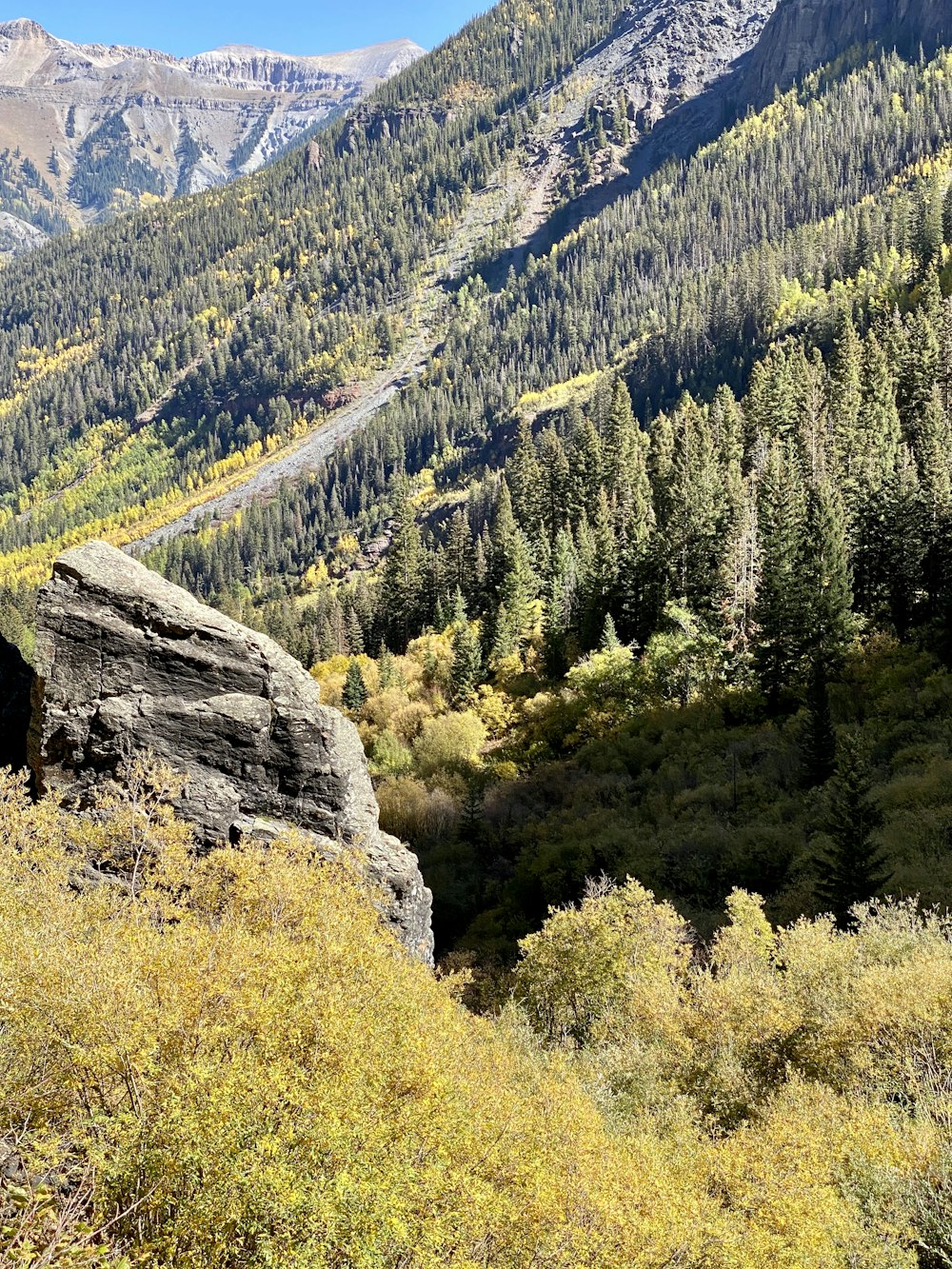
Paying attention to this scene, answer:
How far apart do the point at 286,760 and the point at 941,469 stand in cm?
5596

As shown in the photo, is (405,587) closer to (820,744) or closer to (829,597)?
(829,597)

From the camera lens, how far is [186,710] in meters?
28.8

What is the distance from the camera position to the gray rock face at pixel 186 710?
27.7 m

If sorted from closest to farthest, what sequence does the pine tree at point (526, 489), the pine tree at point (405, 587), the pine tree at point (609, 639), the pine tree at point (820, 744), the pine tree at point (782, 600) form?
1. the pine tree at point (820, 744)
2. the pine tree at point (782, 600)
3. the pine tree at point (609, 639)
4. the pine tree at point (526, 489)
5. the pine tree at point (405, 587)

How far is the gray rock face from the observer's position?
1092 inches

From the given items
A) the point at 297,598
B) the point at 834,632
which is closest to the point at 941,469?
the point at 834,632

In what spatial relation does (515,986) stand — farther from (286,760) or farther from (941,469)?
(941,469)

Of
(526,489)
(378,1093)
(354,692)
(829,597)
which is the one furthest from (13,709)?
(526,489)

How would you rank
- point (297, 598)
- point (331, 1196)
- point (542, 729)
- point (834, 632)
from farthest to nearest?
point (297, 598)
point (542, 729)
point (834, 632)
point (331, 1196)

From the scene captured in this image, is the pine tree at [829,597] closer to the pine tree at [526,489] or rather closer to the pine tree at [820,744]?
the pine tree at [820,744]

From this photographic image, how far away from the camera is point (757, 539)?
75.2 meters

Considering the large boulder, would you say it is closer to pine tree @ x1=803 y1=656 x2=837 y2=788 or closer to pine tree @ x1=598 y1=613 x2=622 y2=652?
pine tree @ x1=803 y1=656 x2=837 y2=788

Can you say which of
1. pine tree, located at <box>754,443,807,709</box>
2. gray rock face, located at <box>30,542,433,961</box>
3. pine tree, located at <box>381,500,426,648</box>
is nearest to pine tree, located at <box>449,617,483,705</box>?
pine tree, located at <box>381,500,426,648</box>

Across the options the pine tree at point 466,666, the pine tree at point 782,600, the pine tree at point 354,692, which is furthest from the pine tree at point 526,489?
the pine tree at point 782,600
